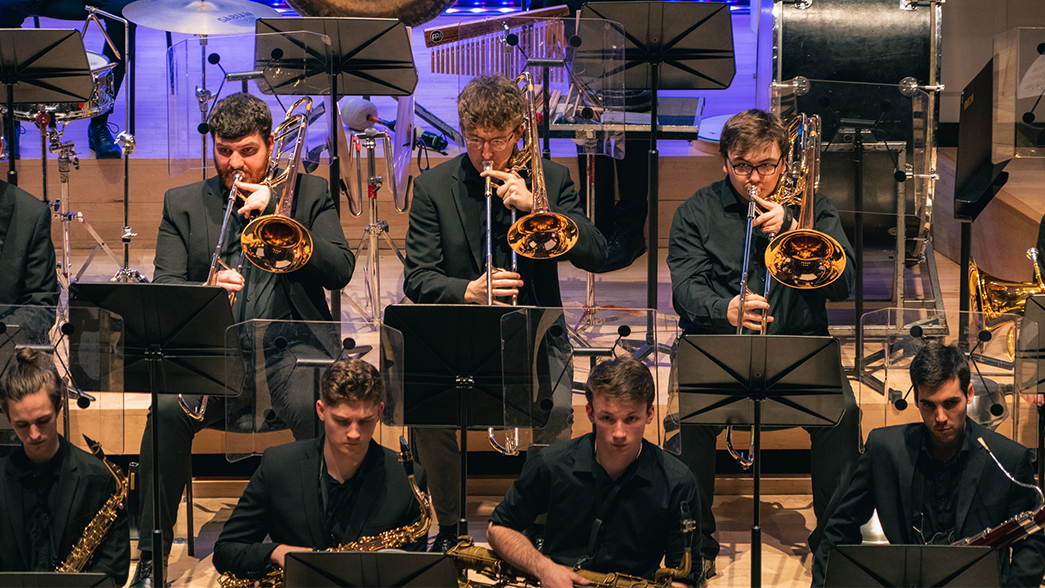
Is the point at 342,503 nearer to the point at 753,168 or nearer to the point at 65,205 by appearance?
the point at 753,168

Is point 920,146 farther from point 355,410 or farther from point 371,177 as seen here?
point 355,410

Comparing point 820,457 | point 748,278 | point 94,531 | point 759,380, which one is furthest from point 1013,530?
point 94,531

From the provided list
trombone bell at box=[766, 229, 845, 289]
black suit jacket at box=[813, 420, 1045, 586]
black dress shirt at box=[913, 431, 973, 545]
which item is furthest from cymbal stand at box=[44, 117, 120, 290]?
black dress shirt at box=[913, 431, 973, 545]

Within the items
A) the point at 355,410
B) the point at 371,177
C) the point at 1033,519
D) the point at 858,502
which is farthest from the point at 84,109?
the point at 1033,519

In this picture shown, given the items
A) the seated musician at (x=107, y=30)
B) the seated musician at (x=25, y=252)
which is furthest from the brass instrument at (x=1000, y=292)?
the seated musician at (x=107, y=30)

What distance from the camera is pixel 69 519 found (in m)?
2.99

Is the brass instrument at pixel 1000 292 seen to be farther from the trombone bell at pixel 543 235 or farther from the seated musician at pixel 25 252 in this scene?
the seated musician at pixel 25 252

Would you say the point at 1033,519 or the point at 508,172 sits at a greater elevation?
the point at 508,172

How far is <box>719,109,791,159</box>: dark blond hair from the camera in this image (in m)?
3.62

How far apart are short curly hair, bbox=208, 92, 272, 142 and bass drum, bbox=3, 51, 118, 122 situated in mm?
1625

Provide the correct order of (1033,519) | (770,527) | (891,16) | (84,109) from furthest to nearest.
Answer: (84,109) → (891,16) → (770,527) → (1033,519)

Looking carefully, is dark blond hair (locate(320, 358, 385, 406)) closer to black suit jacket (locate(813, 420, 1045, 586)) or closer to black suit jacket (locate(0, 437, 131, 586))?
black suit jacket (locate(0, 437, 131, 586))

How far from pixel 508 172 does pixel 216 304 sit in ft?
3.27

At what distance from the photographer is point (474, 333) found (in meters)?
3.02
